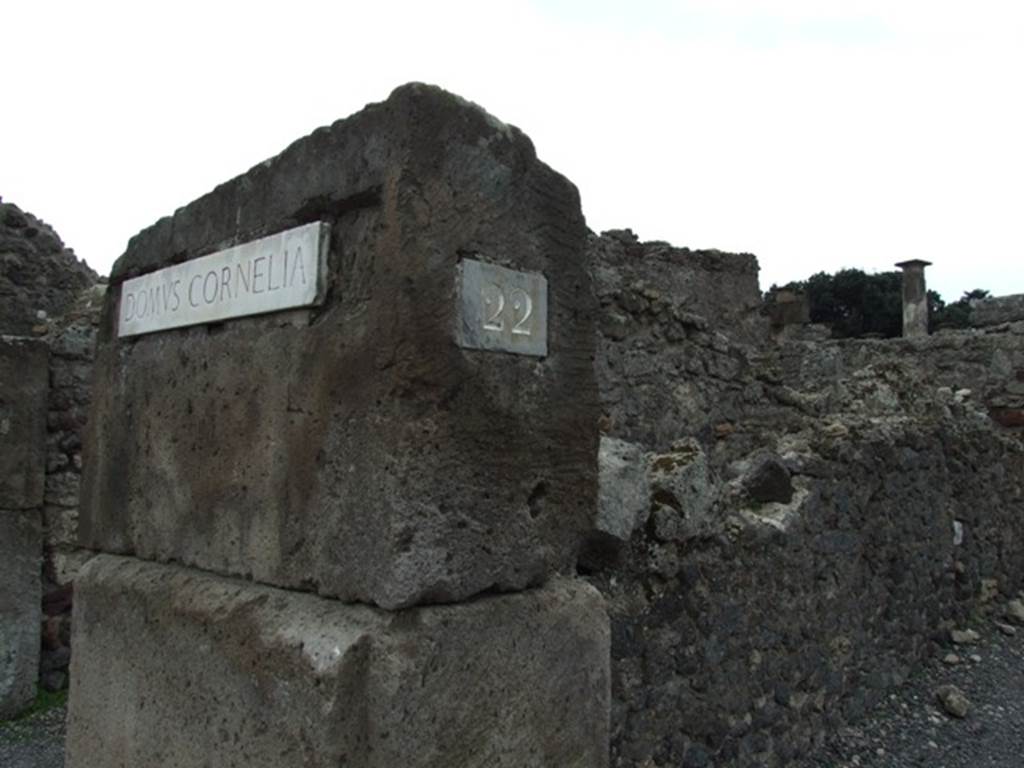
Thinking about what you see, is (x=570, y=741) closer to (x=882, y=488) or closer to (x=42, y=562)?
(x=882, y=488)

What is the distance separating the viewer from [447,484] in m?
1.71

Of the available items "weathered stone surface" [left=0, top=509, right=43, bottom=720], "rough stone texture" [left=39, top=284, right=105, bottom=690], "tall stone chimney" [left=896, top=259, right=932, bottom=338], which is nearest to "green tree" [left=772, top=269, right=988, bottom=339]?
"tall stone chimney" [left=896, top=259, right=932, bottom=338]

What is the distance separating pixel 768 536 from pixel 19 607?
388 centimetres

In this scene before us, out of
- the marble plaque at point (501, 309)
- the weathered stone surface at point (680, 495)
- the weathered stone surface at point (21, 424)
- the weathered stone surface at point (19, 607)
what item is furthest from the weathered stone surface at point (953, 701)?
the weathered stone surface at point (21, 424)

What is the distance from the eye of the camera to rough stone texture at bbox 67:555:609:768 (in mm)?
1634

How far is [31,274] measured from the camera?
9.77 meters

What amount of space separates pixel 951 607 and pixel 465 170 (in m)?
4.91

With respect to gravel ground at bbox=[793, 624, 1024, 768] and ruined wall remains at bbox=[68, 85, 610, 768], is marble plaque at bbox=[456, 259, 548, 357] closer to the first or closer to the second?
ruined wall remains at bbox=[68, 85, 610, 768]

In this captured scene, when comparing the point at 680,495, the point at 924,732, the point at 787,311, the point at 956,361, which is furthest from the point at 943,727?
the point at 787,311

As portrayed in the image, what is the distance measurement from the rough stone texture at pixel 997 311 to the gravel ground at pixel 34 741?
1094 centimetres

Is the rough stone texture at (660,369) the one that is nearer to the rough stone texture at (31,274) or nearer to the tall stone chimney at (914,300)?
Result: the rough stone texture at (31,274)

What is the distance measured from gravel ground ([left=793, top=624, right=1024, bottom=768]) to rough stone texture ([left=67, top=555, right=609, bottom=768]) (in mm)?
2373

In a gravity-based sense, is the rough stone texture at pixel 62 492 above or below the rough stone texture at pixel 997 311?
below

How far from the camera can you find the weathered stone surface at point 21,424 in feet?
15.5
